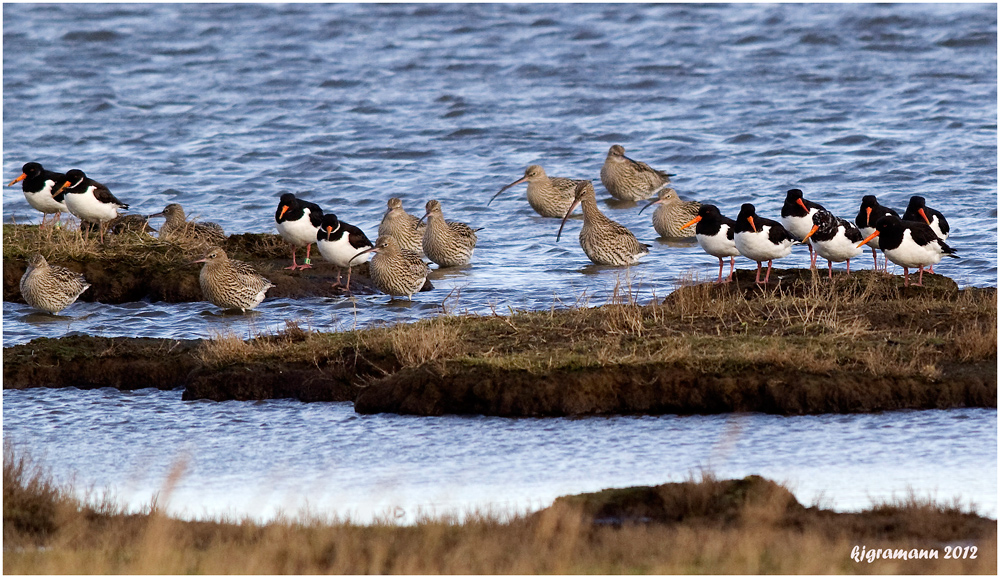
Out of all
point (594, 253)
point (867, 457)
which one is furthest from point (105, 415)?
point (594, 253)

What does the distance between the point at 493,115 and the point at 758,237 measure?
59.8ft

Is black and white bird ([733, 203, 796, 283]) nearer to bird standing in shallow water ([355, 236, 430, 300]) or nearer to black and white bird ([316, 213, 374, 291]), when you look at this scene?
bird standing in shallow water ([355, 236, 430, 300])

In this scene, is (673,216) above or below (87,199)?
below

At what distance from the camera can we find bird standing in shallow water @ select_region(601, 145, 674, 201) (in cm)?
2503

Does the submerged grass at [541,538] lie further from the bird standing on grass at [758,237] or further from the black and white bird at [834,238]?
the black and white bird at [834,238]

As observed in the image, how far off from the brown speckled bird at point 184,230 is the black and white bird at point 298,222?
3.69 ft

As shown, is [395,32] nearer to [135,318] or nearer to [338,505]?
[135,318]

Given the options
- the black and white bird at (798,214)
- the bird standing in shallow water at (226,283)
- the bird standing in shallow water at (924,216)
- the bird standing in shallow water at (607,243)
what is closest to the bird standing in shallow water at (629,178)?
the bird standing in shallow water at (607,243)

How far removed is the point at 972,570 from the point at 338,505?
4.04m

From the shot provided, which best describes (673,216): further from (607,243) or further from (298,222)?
(298,222)

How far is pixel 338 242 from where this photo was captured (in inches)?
672

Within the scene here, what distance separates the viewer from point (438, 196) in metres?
25.2

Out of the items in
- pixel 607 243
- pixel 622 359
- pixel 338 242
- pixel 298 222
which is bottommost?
pixel 622 359

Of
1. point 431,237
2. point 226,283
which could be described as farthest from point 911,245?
point 226,283
